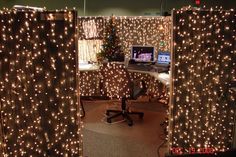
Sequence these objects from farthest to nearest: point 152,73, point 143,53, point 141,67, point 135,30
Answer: point 135,30
point 143,53
point 141,67
point 152,73

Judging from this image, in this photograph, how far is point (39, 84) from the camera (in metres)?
3.02

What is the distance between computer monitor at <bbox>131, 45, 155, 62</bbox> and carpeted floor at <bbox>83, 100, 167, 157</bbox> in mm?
1022

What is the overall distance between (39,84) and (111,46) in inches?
123

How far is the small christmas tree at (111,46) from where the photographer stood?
19.3ft

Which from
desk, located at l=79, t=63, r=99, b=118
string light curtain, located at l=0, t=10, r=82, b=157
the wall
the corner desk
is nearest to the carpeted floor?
desk, located at l=79, t=63, r=99, b=118

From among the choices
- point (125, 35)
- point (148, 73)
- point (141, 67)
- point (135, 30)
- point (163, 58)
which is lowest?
point (148, 73)

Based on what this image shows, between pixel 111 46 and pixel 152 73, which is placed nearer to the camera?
pixel 152 73

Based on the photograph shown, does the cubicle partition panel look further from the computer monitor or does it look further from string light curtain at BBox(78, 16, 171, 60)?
string light curtain at BBox(78, 16, 171, 60)

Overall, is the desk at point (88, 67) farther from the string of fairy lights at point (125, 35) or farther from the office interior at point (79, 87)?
the office interior at point (79, 87)

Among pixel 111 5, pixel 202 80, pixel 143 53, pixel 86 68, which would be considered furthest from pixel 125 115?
pixel 111 5

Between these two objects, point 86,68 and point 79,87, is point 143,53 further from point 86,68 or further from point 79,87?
point 79,87

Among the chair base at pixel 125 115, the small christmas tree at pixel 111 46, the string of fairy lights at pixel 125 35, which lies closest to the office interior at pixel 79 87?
the chair base at pixel 125 115

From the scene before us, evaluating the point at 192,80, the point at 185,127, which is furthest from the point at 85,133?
the point at 192,80

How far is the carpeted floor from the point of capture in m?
3.77
